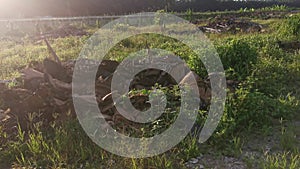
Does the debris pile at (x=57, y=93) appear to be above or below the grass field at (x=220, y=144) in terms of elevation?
above

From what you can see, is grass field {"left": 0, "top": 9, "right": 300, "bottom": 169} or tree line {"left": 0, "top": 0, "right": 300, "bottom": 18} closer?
grass field {"left": 0, "top": 9, "right": 300, "bottom": 169}

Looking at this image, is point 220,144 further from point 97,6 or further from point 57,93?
point 97,6

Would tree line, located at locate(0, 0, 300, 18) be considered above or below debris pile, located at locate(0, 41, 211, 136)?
above

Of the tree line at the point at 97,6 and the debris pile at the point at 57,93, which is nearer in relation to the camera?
the debris pile at the point at 57,93

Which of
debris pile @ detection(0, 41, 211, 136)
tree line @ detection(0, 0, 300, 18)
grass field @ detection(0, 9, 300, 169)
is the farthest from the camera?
tree line @ detection(0, 0, 300, 18)

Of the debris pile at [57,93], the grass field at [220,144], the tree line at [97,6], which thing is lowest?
the grass field at [220,144]

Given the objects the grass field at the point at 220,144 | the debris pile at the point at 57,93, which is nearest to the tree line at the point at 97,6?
the debris pile at the point at 57,93

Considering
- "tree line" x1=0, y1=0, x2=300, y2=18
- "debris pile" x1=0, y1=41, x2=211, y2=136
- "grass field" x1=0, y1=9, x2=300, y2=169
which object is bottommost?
"grass field" x1=0, y1=9, x2=300, y2=169

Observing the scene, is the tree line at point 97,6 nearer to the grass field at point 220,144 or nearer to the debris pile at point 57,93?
the debris pile at point 57,93

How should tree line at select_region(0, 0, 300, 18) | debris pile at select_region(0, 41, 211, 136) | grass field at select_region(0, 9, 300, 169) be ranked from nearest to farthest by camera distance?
grass field at select_region(0, 9, 300, 169) → debris pile at select_region(0, 41, 211, 136) → tree line at select_region(0, 0, 300, 18)

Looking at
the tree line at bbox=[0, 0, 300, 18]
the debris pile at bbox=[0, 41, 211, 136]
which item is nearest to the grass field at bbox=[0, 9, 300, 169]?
the debris pile at bbox=[0, 41, 211, 136]

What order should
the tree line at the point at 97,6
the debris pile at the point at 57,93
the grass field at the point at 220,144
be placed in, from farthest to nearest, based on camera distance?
the tree line at the point at 97,6 < the debris pile at the point at 57,93 < the grass field at the point at 220,144

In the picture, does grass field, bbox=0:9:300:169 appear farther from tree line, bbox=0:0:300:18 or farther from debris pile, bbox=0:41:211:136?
tree line, bbox=0:0:300:18

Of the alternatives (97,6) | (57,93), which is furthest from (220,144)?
(97,6)
